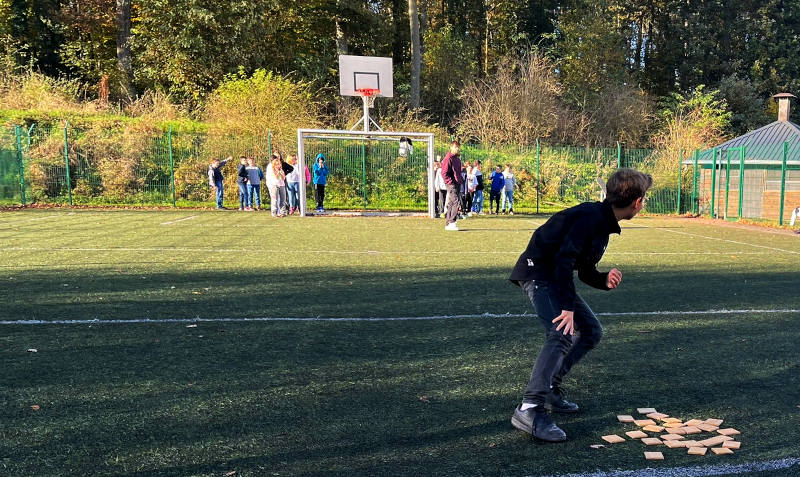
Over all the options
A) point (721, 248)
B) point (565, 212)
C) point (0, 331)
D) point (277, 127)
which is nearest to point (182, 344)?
point (0, 331)

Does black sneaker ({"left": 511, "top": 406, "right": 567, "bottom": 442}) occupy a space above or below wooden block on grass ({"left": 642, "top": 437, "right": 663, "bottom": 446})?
above

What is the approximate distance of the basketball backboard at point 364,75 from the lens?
22.2 m

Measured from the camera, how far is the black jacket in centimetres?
331

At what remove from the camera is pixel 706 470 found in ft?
10.2

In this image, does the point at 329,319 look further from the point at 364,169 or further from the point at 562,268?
the point at 364,169

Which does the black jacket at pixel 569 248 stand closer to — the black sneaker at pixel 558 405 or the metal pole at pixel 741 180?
the black sneaker at pixel 558 405

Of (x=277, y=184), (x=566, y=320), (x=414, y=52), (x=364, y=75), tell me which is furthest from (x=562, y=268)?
(x=414, y=52)

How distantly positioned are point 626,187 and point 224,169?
2199 cm

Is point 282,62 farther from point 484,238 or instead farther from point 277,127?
point 484,238

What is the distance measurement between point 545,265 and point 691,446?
1.21 metres

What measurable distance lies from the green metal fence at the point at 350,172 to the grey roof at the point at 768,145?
9 centimetres

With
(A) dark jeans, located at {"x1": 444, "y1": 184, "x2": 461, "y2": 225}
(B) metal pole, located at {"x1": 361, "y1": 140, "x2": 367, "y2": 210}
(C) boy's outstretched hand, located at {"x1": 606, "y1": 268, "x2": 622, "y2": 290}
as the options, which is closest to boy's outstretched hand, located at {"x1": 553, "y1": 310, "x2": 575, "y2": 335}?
(C) boy's outstretched hand, located at {"x1": 606, "y1": 268, "x2": 622, "y2": 290}

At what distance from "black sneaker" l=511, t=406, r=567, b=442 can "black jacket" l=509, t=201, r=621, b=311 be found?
1.97 ft

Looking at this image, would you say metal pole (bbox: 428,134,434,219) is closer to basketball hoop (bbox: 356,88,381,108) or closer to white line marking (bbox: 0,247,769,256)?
basketball hoop (bbox: 356,88,381,108)
